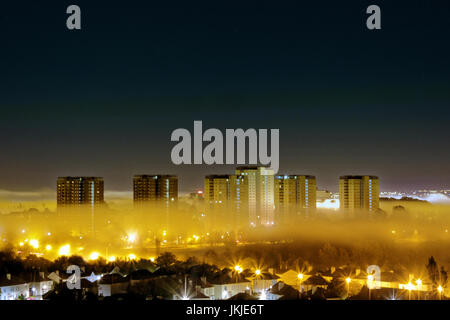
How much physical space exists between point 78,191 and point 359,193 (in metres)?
11.1

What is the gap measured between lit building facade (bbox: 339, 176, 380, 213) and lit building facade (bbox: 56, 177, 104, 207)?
9.84 metres

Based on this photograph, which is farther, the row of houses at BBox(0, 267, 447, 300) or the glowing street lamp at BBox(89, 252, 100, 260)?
the glowing street lamp at BBox(89, 252, 100, 260)

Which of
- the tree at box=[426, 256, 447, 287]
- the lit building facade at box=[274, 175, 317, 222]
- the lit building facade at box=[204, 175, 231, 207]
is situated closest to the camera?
the tree at box=[426, 256, 447, 287]

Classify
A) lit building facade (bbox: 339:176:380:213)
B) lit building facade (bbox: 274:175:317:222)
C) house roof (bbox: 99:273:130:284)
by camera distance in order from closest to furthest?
house roof (bbox: 99:273:130:284) < lit building facade (bbox: 274:175:317:222) < lit building facade (bbox: 339:176:380:213)

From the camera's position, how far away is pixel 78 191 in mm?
17562

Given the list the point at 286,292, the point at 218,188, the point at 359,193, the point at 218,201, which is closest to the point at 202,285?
the point at 286,292

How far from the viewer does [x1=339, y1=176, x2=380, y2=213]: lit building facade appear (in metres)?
20.3

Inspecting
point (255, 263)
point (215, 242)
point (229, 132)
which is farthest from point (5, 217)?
point (229, 132)

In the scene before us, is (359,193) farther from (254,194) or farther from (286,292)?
(286,292)

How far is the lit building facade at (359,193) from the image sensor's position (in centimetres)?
2025

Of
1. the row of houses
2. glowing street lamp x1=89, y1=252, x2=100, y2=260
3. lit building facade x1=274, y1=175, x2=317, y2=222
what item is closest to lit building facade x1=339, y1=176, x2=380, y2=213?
lit building facade x1=274, y1=175, x2=317, y2=222

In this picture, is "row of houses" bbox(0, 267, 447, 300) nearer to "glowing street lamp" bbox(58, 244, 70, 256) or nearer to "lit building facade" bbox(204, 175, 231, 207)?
"glowing street lamp" bbox(58, 244, 70, 256)

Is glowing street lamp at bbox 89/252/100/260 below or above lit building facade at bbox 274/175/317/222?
below
